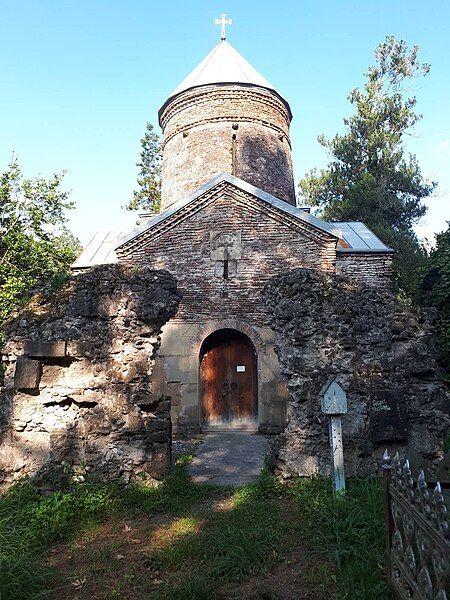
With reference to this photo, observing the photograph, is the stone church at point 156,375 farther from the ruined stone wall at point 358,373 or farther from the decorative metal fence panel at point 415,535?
the decorative metal fence panel at point 415,535

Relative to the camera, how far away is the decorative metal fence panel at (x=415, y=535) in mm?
2158

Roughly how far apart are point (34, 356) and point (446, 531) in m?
4.72

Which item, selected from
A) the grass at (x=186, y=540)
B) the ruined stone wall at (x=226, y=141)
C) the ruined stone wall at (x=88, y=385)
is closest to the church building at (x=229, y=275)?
the ruined stone wall at (x=226, y=141)

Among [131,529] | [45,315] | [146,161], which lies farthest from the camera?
[146,161]

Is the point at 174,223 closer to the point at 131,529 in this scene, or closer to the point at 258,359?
the point at 258,359

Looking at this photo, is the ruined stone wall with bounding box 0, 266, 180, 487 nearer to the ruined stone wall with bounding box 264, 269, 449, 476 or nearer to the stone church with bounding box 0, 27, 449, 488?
the stone church with bounding box 0, 27, 449, 488

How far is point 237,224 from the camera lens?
1175cm

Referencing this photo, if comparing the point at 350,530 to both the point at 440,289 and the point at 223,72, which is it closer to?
the point at 440,289

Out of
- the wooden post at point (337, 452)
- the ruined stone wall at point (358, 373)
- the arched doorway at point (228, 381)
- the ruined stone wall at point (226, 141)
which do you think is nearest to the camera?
the wooden post at point (337, 452)

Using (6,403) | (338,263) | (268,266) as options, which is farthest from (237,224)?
(6,403)

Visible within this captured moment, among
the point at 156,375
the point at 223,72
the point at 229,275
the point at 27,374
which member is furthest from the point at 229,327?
the point at 223,72

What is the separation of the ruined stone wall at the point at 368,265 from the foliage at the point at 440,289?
1.03 m

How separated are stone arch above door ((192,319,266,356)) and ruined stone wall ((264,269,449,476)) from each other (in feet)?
17.2

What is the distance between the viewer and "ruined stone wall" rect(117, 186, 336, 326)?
36.9 ft
